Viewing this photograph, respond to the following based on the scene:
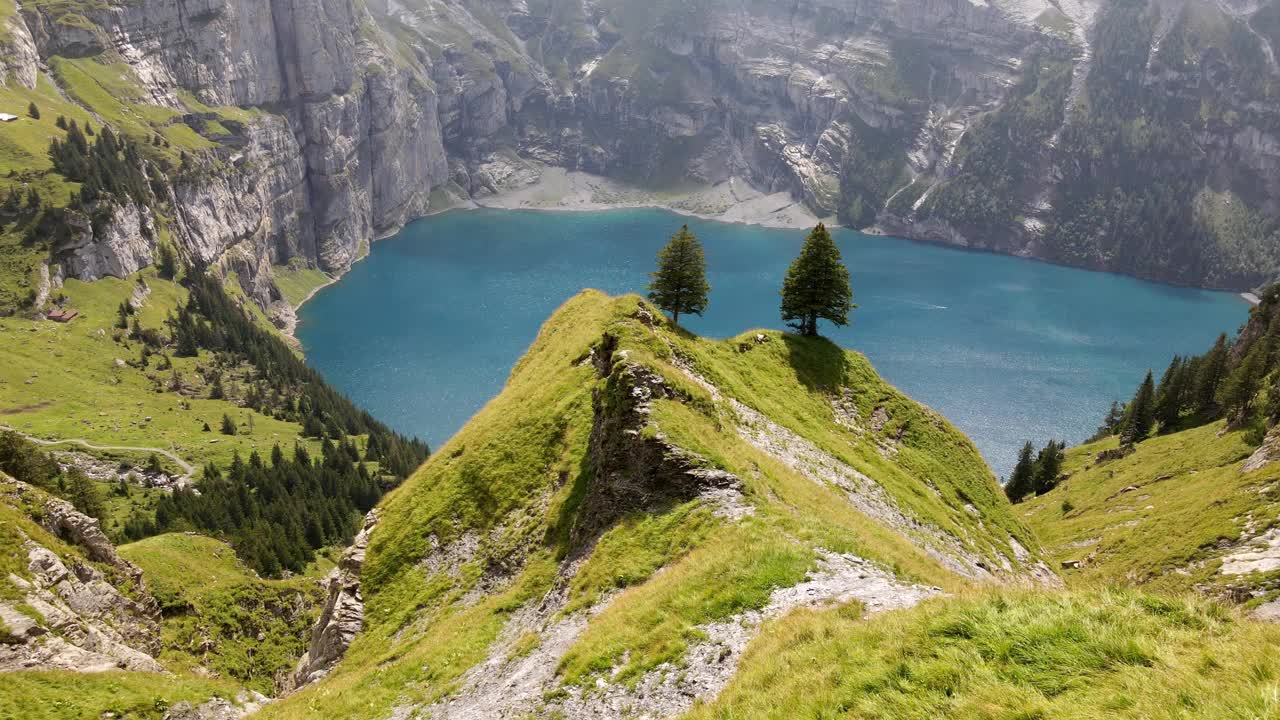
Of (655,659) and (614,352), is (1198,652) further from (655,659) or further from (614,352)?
(614,352)

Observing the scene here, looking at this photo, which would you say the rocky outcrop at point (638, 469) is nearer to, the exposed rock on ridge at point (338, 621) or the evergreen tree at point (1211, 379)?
the exposed rock on ridge at point (338, 621)

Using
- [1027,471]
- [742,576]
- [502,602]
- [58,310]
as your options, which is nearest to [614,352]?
[502,602]

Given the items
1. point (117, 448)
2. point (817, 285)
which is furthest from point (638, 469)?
point (117, 448)

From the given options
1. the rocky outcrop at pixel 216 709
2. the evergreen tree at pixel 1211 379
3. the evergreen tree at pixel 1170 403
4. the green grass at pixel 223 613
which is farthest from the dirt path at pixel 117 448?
the evergreen tree at pixel 1211 379

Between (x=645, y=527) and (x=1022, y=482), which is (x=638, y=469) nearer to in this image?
(x=645, y=527)

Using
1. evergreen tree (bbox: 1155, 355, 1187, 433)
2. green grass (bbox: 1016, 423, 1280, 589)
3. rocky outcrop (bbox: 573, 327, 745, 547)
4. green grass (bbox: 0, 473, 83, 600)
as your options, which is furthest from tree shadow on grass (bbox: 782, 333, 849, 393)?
evergreen tree (bbox: 1155, 355, 1187, 433)

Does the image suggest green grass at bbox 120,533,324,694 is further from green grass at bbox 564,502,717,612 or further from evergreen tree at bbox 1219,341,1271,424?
evergreen tree at bbox 1219,341,1271,424

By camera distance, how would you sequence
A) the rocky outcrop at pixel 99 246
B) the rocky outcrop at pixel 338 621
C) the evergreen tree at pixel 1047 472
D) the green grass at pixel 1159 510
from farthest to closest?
the rocky outcrop at pixel 99 246, the evergreen tree at pixel 1047 472, the green grass at pixel 1159 510, the rocky outcrop at pixel 338 621
